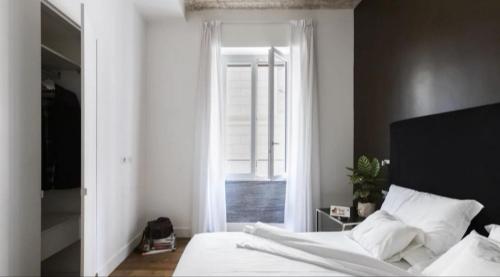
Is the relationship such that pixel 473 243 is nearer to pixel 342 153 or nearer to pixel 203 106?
pixel 342 153

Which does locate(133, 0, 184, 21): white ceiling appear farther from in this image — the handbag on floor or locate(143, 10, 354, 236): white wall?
the handbag on floor

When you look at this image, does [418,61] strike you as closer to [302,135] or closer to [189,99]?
[302,135]

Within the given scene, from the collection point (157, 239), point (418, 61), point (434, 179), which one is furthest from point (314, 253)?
point (157, 239)

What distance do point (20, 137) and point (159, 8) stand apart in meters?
2.35

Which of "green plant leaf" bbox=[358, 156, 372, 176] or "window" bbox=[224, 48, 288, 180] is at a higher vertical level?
"window" bbox=[224, 48, 288, 180]

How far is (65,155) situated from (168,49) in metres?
2.24

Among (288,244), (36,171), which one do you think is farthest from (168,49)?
(288,244)

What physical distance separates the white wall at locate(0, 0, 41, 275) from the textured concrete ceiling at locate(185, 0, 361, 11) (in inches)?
88.0

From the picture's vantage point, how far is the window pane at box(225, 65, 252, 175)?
12.8 feet

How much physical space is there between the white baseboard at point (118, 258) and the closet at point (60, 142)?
0.80m

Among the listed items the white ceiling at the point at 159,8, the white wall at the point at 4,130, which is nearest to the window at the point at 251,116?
the white ceiling at the point at 159,8

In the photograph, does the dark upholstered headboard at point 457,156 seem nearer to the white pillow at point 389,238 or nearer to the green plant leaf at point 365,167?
the white pillow at point 389,238

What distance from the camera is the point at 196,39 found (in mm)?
3807

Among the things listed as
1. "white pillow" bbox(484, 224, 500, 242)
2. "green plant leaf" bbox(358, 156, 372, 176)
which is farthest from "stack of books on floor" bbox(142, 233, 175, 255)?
"white pillow" bbox(484, 224, 500, 242)
